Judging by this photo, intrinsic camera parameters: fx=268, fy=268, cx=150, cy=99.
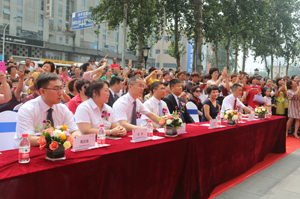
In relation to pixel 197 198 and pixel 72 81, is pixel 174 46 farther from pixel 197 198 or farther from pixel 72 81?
pixel 197 198

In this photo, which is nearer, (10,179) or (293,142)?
(10,179)

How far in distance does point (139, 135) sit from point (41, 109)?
0.98 m

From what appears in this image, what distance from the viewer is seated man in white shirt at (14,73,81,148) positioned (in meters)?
2.39

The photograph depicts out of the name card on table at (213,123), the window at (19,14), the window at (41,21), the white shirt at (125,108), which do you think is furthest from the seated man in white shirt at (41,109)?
the window at (41,21)

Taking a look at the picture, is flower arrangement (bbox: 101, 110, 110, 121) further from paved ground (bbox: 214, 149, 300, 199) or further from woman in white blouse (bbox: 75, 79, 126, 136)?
paved ground (bbox: 214, 149, 300, 199)

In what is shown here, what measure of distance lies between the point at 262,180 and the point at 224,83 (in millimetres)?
3769

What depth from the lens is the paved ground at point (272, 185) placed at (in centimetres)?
345

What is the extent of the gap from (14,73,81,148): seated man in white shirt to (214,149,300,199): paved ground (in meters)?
2.20

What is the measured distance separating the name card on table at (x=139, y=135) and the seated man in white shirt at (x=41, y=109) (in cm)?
75

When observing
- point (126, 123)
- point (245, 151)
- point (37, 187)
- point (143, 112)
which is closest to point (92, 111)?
point (126, 123)

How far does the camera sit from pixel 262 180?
13.3 ft

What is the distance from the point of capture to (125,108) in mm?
3605

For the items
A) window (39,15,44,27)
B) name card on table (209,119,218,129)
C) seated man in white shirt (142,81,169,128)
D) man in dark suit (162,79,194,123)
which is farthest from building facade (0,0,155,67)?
name card on table (209,119,218,129)

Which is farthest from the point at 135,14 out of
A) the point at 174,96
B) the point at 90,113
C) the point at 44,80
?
the point at 44,80
